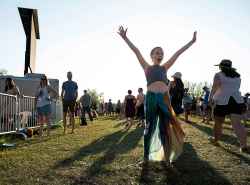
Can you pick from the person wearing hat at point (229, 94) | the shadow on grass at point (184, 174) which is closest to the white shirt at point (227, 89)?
the person wearing hat at point (229, 94)

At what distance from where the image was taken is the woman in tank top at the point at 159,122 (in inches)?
252

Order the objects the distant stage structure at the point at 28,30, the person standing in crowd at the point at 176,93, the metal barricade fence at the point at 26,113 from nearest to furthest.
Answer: the person standing in crowd at the point at 176,93, the metal barricade fence at the point at 26,113, the distant stage structure at the point at 28,30

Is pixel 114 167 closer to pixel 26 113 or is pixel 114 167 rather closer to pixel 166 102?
pixel 166 102

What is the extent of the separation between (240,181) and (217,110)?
364 cm

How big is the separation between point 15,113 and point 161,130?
7.43 meters

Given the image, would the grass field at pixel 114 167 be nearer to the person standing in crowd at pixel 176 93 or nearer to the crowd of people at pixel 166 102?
the crowd of people at pixel 166 102

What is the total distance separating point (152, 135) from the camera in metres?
6.45

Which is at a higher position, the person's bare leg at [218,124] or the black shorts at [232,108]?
the black shorts at [232,108]

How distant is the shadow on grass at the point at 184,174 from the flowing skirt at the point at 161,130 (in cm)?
24

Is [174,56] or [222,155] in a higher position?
[174,56]

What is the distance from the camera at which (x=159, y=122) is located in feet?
21.3

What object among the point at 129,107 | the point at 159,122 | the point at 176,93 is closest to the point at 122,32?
the point at 159,122

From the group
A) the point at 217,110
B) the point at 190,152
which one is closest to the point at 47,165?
the point at 190,152

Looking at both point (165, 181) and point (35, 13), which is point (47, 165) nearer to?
point (165, 181)
